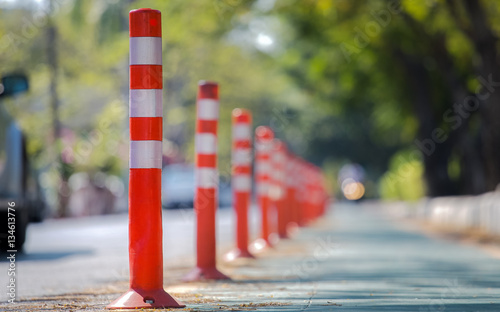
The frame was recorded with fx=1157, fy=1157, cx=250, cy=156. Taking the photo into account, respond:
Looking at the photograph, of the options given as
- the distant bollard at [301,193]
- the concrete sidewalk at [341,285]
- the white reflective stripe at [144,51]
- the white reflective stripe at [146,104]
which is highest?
the white reflective stripe at [144,51]

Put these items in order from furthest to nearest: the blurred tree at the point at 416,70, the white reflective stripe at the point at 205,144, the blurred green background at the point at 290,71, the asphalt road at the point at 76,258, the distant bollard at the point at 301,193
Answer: the distant bollard at the point at 301,193
the blurred green background at the point at 290,71
the blurred tree at the point at 416,70
the white reflective stripe at the point at 205,144
the asphalt road at the point at 76,258

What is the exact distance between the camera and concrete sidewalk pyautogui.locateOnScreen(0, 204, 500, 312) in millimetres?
7211

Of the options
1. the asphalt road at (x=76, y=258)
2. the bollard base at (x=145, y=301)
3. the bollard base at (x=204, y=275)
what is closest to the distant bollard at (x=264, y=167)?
the asphalt road at (x=76, y=258)

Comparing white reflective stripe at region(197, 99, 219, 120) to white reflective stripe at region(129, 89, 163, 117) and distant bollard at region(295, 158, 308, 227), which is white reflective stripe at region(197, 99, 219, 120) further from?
distant bollard at region(295, 158, 308, 227)

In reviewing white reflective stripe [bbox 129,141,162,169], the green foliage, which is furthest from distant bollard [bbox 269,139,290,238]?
the green foliage

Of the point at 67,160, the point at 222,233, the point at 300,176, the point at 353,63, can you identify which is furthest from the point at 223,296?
the point at 67,160

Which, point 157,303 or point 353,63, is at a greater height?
point 353,63

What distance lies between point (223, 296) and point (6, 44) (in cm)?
2691

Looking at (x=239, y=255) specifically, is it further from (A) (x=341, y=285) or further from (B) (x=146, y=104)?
(B) (x=146, y=104)

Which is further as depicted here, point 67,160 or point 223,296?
point 67,160

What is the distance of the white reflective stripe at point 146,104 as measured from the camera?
7391 mm

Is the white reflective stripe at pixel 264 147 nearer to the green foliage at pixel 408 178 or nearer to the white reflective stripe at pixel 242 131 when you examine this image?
the white reflective stripe at pixel 242 131

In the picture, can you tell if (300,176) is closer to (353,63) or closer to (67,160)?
(353,63)

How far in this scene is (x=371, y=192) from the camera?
95562mm
